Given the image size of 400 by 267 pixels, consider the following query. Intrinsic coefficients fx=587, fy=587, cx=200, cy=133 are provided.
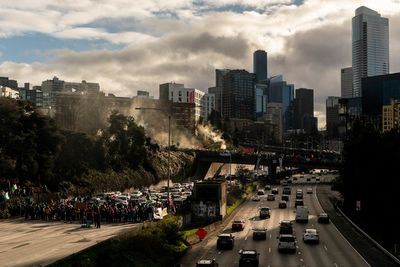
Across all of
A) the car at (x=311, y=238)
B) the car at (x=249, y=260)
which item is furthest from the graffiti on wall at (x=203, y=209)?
the car at (x=249, y=260)

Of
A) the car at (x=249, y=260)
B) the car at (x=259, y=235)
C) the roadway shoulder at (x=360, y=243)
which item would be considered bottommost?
the roadway shoulder at (x=360, y=243)

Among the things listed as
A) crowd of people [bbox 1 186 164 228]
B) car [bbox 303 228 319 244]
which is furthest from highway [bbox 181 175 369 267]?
crowd of people [bbox 1 186 164 228]

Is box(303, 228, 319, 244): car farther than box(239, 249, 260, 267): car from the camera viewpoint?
Yes

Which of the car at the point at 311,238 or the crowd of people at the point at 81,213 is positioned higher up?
the crowd of people at the point at 81,213

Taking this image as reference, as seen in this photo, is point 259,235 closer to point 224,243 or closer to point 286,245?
point 224,243

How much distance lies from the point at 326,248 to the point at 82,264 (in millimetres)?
26608

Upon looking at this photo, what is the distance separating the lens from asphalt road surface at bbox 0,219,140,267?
35.0 m

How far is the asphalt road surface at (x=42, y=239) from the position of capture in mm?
35031

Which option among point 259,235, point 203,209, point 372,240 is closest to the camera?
point 372,240

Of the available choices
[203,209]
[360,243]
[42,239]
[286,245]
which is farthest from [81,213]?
[360,243]

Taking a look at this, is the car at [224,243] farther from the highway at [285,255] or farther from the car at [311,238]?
the car at [311,238]

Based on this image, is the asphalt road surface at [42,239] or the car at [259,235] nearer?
the asphalt road surface at [42,239]

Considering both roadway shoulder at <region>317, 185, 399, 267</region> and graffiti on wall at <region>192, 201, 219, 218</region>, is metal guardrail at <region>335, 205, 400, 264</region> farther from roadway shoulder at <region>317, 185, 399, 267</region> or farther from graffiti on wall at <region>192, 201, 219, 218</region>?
graffiti on wall at <region>192, 201, 219, 218</region>

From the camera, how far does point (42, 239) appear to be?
43188 millimetres
